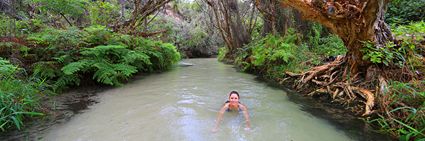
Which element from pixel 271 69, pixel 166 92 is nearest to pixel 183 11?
pixel 271 69

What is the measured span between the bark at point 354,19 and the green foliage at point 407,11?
150 inches

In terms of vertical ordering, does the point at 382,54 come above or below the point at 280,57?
above

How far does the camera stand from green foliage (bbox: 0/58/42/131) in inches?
141

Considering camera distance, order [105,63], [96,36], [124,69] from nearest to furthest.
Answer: [105,63]
[124,69]
[96,36]

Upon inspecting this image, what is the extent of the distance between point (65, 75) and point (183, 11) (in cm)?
2275

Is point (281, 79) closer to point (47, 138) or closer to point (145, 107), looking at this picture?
point (145, 107)

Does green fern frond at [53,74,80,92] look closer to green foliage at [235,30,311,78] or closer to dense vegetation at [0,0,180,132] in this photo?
dense vegetation at [0,0,180,132]

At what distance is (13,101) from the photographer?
377 centimetres

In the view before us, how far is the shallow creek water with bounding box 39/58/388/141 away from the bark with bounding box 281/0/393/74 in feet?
5.14

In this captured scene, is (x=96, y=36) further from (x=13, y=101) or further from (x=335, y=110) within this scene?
(x=335, y=110)

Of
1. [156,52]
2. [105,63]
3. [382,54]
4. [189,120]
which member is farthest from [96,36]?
[382,54]

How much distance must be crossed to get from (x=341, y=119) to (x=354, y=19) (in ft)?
5.90

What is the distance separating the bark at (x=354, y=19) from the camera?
14.8 feet

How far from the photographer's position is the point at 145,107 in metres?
5.28
